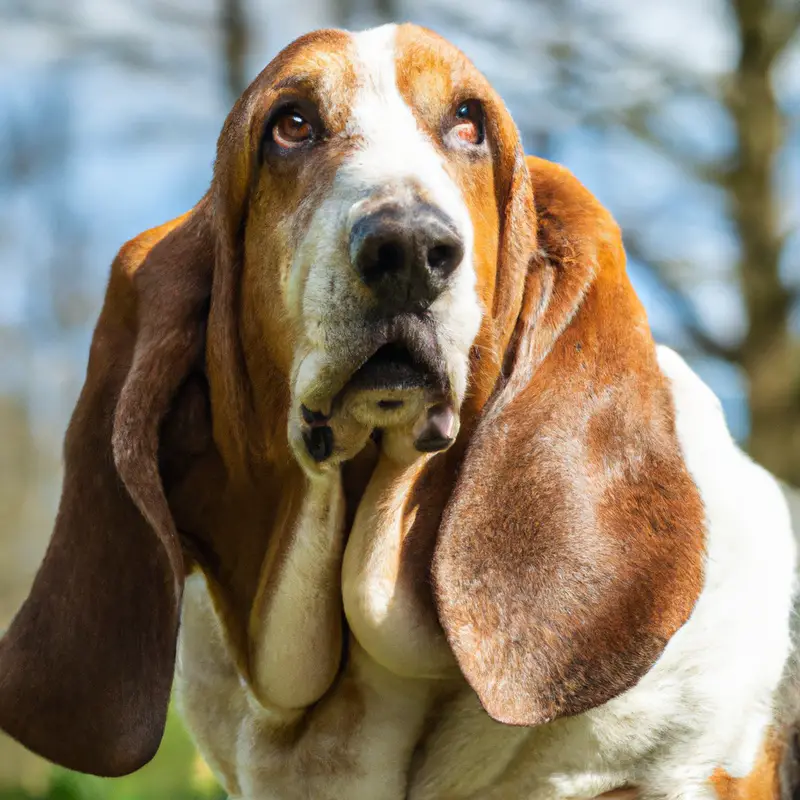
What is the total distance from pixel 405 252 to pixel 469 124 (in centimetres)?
57

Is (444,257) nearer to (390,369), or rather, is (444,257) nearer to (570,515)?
(390,369)

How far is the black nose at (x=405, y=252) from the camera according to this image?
6.17ft

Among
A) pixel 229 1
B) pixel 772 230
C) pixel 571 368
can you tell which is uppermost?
pixel 571 368

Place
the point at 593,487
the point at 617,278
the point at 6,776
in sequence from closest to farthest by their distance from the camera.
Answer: the point at 593,487 → the point at 617,278 → the point at 6,776

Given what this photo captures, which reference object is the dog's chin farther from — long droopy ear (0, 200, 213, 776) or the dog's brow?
the dog's brow

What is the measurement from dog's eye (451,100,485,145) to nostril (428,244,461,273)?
437 mm

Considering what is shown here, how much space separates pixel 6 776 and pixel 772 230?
668 cm

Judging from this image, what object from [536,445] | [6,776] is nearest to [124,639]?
[536,445]

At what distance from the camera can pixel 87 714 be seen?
7.97 feet

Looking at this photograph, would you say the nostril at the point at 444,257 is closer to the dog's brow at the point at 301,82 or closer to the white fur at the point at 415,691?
the white fur at the point at 415,691

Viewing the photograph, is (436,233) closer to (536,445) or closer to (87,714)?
(536,445)

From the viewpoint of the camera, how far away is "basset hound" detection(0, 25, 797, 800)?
2.15 meters

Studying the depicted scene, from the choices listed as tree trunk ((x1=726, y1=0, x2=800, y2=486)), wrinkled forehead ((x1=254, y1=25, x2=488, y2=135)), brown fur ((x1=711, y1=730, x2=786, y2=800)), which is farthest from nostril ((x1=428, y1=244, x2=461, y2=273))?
tree trunk ((x1=726, y1=0, x2=800, y2=486))

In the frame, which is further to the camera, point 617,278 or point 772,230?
point 772,230
